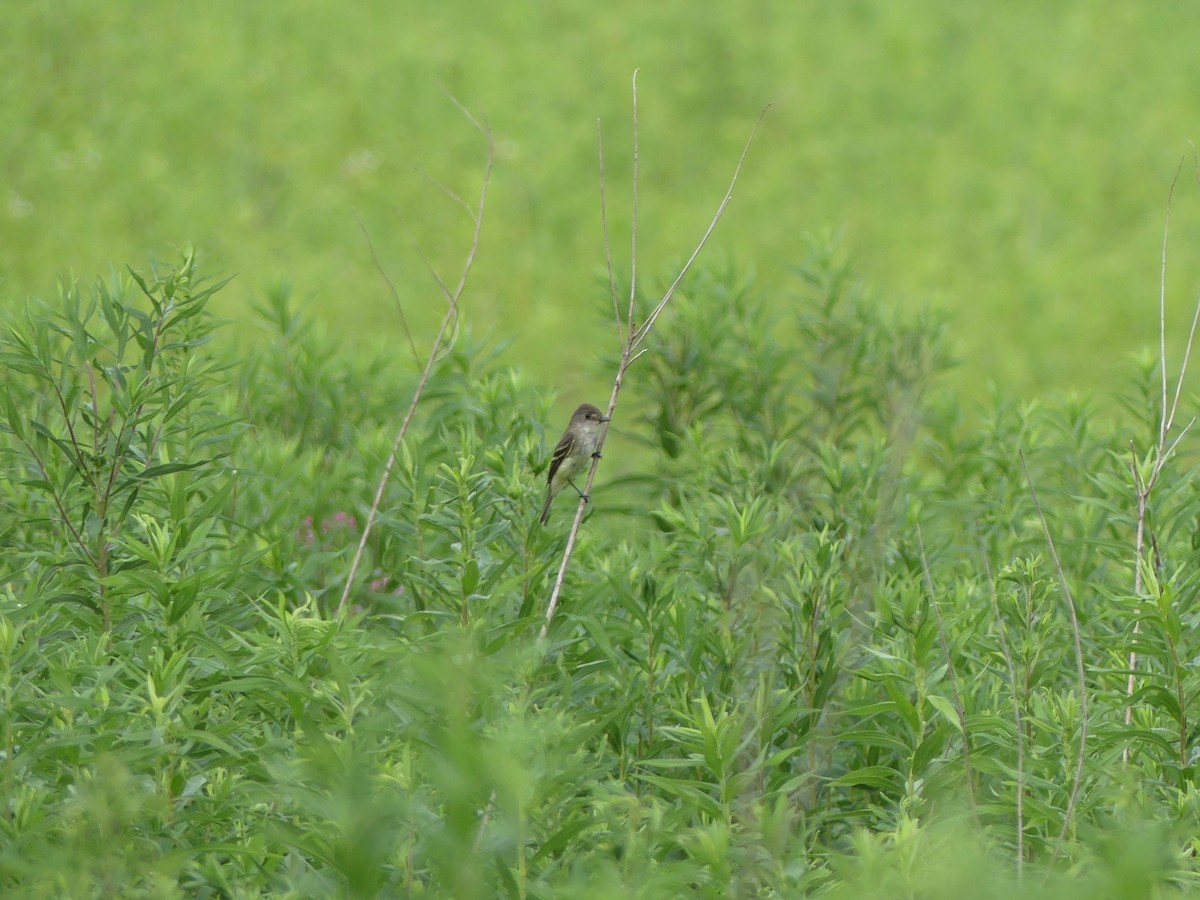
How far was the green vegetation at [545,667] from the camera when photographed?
9.35 feet

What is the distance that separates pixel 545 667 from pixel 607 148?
12.5 m

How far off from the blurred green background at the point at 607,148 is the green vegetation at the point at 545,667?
573 cm

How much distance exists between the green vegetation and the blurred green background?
18.8 feet

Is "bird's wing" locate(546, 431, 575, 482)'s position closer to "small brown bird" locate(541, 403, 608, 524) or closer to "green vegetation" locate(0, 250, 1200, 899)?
"small brown bird" locate(541, 403, 608, 524)

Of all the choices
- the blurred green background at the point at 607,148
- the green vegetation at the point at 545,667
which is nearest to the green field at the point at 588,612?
the green vegetation at the point at 545,667

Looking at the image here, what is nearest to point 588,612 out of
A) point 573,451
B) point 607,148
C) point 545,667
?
point 545,667

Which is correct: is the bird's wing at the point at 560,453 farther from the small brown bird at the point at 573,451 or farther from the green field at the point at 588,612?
the green field at the point at 588,612

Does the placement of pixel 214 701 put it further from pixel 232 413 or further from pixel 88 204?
pixel 88 204

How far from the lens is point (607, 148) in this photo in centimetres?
1542

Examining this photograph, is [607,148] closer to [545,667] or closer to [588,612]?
[588,612]

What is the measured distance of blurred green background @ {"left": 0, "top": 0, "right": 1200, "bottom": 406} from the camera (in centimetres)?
1266

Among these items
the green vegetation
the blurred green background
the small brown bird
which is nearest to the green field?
the green vegetation

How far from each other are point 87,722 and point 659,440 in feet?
11.2

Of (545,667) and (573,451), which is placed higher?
(573,451)
